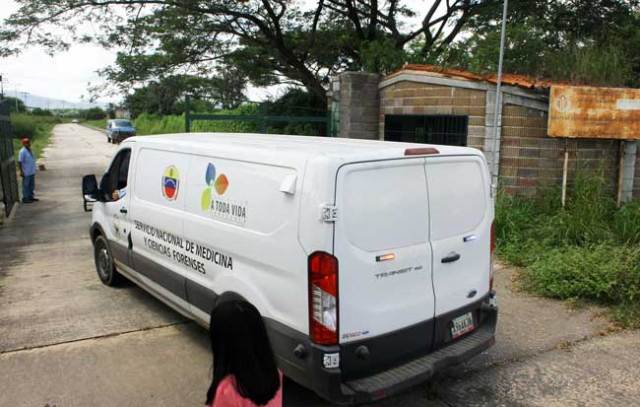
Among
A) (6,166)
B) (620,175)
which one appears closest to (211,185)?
(620,175)

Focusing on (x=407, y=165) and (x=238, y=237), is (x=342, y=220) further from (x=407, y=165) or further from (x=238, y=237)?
(x=238, y=237)

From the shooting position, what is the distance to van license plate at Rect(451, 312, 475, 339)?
3.76 m

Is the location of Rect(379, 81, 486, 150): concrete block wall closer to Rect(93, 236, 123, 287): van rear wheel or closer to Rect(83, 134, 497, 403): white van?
Rect(83, 134, 497, 403): white van

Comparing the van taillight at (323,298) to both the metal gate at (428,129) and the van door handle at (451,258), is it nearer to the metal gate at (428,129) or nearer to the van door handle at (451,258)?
the van door handle at (451,258)

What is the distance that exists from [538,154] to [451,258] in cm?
520

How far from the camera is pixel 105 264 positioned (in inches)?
249

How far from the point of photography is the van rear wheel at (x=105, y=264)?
612cm

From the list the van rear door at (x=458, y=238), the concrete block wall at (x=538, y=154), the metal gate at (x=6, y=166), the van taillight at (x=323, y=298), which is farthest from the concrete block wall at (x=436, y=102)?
the metal gate at (x=6, y=166)

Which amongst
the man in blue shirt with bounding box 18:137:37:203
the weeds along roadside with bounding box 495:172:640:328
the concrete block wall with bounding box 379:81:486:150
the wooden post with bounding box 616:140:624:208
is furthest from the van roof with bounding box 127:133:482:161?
the man in blue shirt with bounding box 18:137:37:203

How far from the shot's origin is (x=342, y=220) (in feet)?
10.1

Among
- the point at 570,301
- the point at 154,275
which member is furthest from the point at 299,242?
the point at 570,301

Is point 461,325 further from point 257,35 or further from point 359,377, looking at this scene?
point 257,35

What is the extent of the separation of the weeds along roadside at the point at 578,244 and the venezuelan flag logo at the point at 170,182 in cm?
390

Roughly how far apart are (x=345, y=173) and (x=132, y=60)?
1320cm
